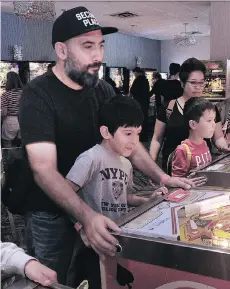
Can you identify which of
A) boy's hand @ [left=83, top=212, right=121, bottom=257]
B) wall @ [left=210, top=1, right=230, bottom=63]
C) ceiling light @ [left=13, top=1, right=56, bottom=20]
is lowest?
boy's hand @ [left=83, top=212, right=121, bottom=257]

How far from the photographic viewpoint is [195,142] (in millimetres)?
2340

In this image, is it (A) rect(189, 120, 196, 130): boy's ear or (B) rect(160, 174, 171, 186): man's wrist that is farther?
(A) rect(189, 120, 196, 130): boy's ear

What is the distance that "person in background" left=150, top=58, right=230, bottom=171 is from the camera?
2.64 m

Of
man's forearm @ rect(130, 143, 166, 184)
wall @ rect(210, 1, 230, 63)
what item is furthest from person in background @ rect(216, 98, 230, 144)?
man's forearm @ rect(130, 143, 166, 184)

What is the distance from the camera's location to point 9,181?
1729 millimetres

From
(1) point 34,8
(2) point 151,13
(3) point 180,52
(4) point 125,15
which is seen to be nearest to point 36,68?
(1) point 34,8

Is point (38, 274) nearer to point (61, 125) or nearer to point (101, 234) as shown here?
point (101, 234)

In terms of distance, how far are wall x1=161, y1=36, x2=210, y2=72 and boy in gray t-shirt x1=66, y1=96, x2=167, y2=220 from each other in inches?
449

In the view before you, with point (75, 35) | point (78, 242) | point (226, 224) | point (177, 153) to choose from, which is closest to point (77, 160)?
point (78, 242)

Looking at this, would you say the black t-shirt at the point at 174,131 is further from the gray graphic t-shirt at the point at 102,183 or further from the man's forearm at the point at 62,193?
the man's forearm at the point at 62,193

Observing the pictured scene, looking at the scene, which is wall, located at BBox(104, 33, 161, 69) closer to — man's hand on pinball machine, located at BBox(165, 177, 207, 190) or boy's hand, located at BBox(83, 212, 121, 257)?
man's hand on pinball machine, located at BBox(165, 177, 207, 190)

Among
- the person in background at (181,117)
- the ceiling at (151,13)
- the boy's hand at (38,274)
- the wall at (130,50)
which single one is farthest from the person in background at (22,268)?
the wall at (130,50)

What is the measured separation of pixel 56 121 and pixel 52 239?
46cm

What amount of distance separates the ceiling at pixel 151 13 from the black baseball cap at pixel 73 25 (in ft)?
17.6
